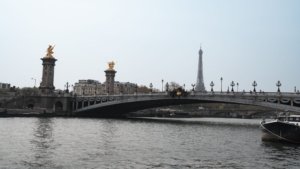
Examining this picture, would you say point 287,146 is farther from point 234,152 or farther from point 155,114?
point 155,114

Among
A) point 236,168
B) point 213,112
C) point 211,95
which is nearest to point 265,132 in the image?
point 236,168

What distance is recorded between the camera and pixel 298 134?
38500mm

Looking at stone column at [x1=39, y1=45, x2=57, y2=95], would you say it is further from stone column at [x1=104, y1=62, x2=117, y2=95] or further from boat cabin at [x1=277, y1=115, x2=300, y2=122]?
boat cabin at [x1=277, y1=115, x2=300, y2=122]

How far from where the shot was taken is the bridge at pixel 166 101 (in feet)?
212

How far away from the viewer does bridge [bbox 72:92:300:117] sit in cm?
6456

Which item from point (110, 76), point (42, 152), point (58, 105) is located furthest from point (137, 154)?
point (110, 76)

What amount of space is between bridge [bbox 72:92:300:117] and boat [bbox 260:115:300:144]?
72.3 feet

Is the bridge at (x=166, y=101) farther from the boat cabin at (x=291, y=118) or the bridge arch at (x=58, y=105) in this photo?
the boat cabin at (x=291, y=118)

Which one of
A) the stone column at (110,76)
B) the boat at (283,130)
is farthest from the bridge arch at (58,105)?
the boat at (283,130)

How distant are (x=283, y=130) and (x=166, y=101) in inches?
1959

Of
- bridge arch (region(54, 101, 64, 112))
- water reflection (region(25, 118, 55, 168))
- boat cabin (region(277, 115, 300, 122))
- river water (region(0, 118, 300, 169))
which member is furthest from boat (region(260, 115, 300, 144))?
bridge arch (region(54, 101, 64, 112))

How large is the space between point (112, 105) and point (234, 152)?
2452 inches

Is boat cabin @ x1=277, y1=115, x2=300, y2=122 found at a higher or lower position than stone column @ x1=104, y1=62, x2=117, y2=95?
lower

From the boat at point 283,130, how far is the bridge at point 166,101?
22047mm
